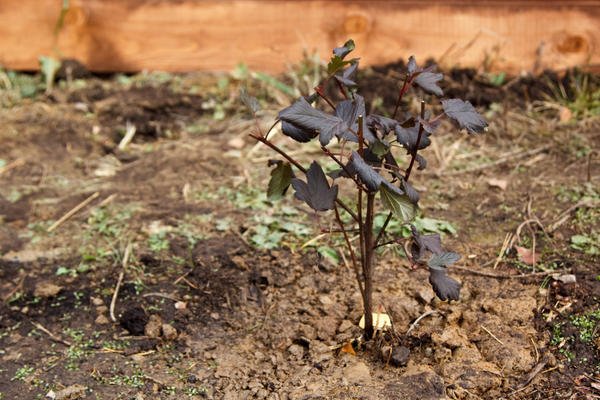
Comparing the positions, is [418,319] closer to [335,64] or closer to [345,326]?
[345,326]

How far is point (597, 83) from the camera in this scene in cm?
402

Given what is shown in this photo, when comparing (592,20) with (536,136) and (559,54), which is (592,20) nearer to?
(559,54)

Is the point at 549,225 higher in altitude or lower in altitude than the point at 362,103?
lower

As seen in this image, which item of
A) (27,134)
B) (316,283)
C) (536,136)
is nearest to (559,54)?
(536,136)

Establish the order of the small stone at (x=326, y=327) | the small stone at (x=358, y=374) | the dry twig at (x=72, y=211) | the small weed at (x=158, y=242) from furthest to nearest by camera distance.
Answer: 1. the dry twig at (x=72, y=211)
2. the small weed at (x=158, y=242)
3. the small stone at (x=326, y=327)
4. the small stone at (x=358, y=374)

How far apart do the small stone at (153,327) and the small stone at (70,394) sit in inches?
12.4

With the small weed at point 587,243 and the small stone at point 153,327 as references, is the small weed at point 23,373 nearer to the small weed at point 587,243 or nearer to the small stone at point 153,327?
the small stone at point 153,327

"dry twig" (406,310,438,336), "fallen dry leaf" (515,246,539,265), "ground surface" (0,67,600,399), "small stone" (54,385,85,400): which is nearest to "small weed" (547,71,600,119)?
"ground surface" (0,67,600,399)

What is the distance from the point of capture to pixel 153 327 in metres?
2.51

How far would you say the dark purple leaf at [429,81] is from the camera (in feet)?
6.35

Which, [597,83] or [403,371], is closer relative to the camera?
[403,371]

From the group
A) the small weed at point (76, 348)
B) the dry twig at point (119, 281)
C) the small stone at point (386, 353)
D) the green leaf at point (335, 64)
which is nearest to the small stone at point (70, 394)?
the small weed at point (76, 348)

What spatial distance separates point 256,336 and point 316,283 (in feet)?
1.08

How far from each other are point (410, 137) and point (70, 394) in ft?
4.25
